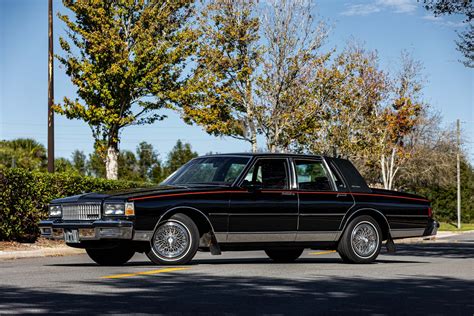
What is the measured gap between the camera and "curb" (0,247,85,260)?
16700 millimetres

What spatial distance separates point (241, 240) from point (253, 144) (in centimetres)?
2301

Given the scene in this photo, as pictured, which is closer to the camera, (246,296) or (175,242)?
(246,296)

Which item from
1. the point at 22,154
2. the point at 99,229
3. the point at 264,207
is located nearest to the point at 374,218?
the point at 264,207

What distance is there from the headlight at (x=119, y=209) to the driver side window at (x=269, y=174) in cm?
208

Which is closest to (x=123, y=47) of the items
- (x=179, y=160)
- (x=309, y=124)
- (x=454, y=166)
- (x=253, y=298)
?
(x=309, y=124)

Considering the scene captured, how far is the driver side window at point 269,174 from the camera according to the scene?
1352cm

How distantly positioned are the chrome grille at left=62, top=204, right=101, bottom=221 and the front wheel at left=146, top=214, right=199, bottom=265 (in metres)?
0.95

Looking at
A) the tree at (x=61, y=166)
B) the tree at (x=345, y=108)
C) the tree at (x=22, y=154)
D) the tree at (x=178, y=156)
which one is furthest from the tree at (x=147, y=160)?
the tree at (x=345, y=108)

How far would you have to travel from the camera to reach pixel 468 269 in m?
13.1

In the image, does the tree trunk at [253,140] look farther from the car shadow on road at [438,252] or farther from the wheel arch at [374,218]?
the wheel arch at [374,218]

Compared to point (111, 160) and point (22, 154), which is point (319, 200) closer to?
point (111, 160)

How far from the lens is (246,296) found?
8.85m

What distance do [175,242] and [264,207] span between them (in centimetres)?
161

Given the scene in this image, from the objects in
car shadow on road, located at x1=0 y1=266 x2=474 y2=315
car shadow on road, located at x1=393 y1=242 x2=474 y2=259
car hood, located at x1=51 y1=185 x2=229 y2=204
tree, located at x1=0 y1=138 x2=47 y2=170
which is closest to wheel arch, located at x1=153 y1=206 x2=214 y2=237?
car hood, located at x1=51 y1=185 x2=229 y2=204
